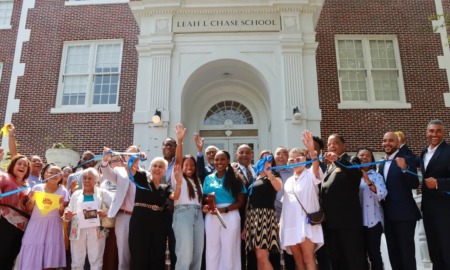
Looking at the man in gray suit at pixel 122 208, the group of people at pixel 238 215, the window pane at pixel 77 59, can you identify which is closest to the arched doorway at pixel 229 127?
the window pane at pixel 77 59

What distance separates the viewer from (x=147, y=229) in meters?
4.67

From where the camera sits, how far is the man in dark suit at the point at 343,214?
4.39m

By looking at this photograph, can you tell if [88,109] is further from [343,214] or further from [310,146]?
[343,214]

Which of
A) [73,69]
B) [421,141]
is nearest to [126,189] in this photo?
[73,69]

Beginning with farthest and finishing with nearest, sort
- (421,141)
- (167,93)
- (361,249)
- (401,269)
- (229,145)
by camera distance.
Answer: (229,145), (421,141), (167,93), (401,269), (361,249)

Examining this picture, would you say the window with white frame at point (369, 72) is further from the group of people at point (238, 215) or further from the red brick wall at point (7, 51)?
the red brick wall at point (7, 51)

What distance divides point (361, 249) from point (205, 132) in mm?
8016

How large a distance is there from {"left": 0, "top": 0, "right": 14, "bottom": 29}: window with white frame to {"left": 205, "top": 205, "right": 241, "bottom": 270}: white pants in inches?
465

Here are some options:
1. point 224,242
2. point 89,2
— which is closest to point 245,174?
point 224,242

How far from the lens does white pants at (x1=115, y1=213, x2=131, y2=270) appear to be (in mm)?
4829

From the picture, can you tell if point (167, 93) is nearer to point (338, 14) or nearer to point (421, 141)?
point (338, 14)

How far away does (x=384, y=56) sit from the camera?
11.7 metres

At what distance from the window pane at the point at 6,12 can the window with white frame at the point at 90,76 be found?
8.73ft

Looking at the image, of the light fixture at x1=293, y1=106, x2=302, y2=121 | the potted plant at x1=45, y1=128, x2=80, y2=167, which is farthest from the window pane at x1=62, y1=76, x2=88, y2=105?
the light fixture at x1=293, y1=106, x2=302, y2=121
